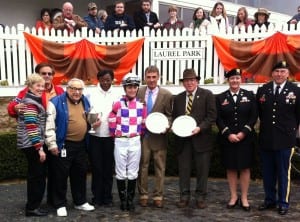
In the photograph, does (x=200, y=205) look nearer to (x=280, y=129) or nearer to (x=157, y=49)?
(x=280, y=129)

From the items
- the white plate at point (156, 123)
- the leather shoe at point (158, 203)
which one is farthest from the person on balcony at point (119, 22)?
the leather shoe at point (158, 203)

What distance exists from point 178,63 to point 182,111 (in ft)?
11.0

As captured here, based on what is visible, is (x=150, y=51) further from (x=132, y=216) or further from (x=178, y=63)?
(x=132, y=216)

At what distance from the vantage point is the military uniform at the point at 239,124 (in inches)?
196

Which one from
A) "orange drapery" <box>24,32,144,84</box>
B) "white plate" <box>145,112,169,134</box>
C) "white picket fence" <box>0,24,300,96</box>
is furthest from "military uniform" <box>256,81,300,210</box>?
"orange drapery" <box>24,32,144,84</box>

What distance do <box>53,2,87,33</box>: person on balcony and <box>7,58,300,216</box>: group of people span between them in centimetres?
369

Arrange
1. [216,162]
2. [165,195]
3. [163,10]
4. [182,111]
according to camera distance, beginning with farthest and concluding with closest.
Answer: [163,10]
[216,162]
[165,195]
[182,111]

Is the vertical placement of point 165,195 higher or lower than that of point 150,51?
lower

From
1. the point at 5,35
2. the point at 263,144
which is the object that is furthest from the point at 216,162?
the point at 5,35

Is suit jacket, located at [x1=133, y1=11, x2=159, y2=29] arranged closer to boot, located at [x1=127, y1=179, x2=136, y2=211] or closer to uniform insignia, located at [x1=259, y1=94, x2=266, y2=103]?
uniform insignia, located at [x1=259, y1=94, x2=266, y2=103]

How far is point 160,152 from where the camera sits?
204 inches

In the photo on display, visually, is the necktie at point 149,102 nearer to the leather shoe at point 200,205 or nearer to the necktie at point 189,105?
the necktie at point 189,105

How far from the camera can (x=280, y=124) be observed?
489 centimetres

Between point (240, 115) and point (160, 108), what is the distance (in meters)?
1.04
